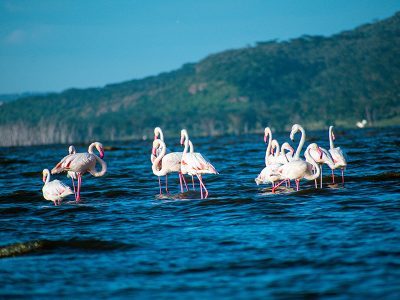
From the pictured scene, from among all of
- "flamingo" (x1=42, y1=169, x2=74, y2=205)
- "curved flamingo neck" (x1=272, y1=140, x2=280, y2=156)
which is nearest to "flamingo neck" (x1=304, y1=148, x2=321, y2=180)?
"curved flamingo neck" (x1=272, y1=140, x2=280, y2=156)

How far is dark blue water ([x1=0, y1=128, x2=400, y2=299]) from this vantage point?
25.2 feet

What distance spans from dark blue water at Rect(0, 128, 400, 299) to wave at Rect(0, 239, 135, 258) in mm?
17

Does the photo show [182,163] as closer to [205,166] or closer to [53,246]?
[205,166]

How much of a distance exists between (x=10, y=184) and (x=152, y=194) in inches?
352

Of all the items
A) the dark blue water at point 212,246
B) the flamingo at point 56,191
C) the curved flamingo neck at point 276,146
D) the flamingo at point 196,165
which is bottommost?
the dark blue water at point 212,246

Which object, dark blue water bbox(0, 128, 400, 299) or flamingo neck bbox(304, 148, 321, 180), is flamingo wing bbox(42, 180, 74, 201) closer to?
dark blue water bbox(0, 128, 400, 299)

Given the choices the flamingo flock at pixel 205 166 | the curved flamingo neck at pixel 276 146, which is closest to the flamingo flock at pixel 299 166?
the flamingo flock at pixel 205 166

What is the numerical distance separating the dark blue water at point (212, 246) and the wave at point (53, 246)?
2 cm

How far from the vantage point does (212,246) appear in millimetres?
9961

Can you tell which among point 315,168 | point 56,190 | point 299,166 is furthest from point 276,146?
point 56,190

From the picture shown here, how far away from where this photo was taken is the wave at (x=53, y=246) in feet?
34.2

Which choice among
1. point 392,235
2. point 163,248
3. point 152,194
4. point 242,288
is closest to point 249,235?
point 163,248

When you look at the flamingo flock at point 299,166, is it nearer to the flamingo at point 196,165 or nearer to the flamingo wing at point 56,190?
the flamingo at point 196,165

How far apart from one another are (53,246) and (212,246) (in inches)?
108
